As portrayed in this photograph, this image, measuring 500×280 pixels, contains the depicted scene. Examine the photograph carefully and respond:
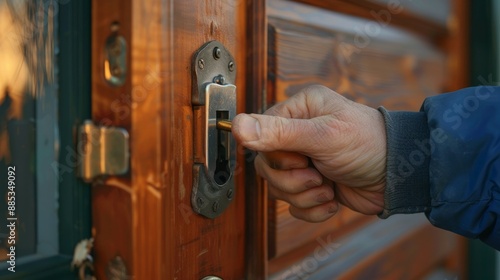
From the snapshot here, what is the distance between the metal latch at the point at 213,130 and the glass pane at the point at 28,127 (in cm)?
17

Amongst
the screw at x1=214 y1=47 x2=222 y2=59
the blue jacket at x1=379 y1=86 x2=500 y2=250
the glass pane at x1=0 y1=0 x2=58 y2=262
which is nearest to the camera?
the glass pane at x1=0 y1=0 x2=58 y2=262

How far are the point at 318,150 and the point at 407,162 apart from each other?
7.2 inches

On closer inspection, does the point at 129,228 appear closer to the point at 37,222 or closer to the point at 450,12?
the point at 37,222

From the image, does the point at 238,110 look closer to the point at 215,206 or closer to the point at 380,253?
the point at 215,206

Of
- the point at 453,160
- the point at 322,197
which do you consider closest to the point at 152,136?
the point at 322,197

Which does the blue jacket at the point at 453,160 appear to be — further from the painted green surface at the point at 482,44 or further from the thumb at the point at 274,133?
the painted green surface at the point at 482,44

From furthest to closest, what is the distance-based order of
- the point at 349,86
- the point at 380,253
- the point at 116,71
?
the point at 380,253
the point at 349,86
the point at 116,71

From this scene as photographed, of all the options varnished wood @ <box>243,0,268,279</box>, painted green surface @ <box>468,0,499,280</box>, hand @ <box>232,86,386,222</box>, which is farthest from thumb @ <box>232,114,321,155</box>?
painted green surface @ <box>468,0,499,280</box>

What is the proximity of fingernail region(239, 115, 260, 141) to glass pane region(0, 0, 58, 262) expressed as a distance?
0.73ft

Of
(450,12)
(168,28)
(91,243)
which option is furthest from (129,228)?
(450,12)

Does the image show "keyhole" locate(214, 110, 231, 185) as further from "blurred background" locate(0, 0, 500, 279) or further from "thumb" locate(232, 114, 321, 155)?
"blurred background" locate(0, 0, 500, 279)

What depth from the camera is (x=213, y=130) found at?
652 mm

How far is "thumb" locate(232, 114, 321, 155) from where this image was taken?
2.07 feet

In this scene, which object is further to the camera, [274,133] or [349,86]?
[349,86]
